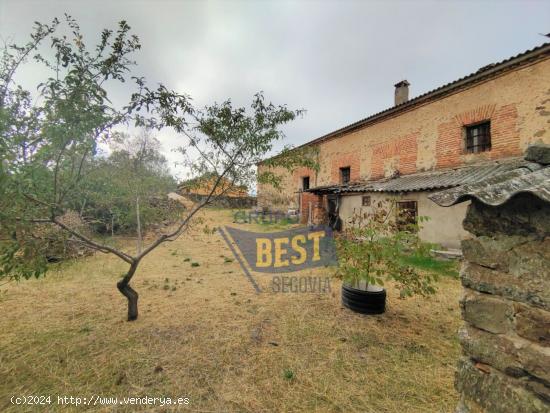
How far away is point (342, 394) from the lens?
254cm

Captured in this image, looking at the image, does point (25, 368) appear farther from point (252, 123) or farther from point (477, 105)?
point (477, 105)

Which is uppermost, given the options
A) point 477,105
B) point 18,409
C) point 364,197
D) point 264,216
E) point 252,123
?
point 477,105

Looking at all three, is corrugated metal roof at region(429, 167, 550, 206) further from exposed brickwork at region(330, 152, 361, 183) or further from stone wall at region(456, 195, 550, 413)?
exposed brickwork at region(330, 152, 361, 183)

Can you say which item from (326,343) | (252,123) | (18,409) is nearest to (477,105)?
(252,123)

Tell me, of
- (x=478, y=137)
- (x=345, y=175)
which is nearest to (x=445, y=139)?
(x=478, y=137)

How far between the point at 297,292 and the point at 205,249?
5609 mm

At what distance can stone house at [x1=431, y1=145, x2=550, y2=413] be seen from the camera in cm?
142

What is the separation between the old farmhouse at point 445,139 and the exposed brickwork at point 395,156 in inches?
1.8

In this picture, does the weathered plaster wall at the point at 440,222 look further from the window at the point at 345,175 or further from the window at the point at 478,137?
the window at the point at 345,175

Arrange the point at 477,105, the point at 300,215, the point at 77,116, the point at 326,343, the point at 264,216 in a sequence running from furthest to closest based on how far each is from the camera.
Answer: the point at 264,216, the point at 300,215, the point at 477,105, the point at 326,343, the point at 77,116

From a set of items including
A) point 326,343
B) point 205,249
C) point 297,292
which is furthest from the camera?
point 205,249

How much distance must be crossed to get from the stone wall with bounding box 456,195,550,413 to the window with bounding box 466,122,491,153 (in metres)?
10.1

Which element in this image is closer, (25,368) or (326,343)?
(25,368)

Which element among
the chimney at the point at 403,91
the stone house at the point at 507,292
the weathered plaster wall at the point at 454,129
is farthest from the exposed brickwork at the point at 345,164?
the stone house at the point at 507,292
